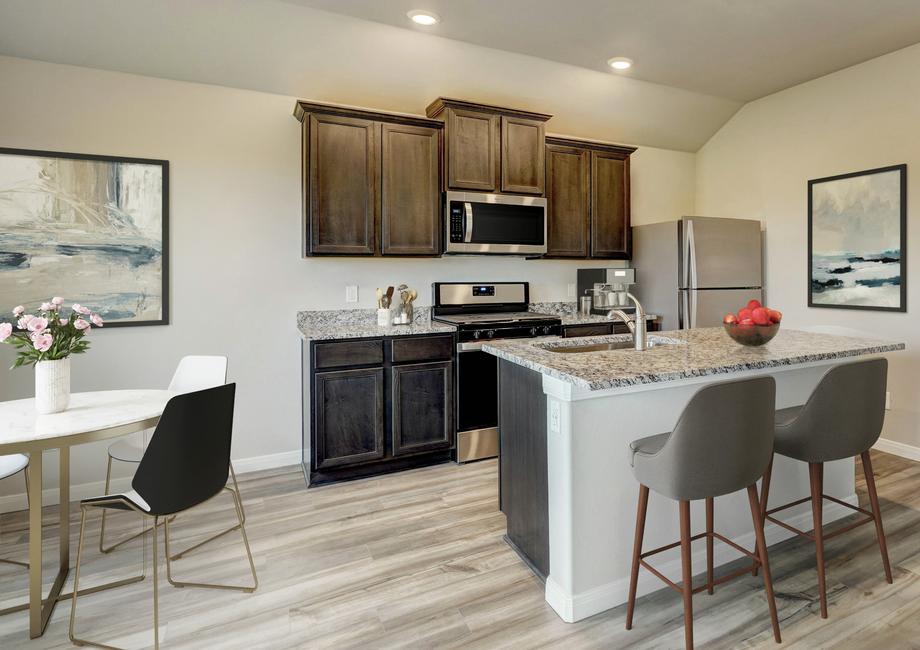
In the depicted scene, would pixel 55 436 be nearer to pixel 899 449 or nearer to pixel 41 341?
pixel 41 341

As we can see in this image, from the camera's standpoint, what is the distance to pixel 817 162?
416cm

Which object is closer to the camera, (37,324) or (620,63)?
(37,324)

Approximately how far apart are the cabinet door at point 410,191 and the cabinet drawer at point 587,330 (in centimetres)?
117

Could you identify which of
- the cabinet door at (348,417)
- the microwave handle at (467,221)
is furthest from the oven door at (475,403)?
the microwave handle at (467,221)

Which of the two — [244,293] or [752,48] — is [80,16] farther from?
[752,48]

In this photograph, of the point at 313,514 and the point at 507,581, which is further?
the point at 313,514

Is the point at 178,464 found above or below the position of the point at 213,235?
below

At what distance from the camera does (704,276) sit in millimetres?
4156

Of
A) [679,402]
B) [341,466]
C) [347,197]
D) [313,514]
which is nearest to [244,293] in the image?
[347,197]

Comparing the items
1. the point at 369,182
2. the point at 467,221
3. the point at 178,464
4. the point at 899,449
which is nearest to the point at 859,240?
the point at 899,449

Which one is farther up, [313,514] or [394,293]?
[394,293]

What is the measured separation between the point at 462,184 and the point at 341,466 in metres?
2.09

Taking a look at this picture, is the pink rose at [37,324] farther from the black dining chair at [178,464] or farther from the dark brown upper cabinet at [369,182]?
the dark brown upper cabinet at [369,182]

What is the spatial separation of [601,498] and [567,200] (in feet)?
9.29
